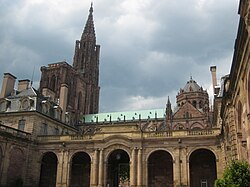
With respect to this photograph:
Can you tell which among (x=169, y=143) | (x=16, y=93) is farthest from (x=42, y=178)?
(x=169, y=143)

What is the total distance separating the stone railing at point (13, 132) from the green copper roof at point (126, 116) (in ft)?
107

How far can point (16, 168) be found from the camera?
1428 inches

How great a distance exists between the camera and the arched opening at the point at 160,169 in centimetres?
3750

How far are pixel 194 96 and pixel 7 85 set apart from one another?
4244 centimetres

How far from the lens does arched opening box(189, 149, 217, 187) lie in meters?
36.2

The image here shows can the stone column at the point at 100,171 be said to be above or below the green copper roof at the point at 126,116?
below

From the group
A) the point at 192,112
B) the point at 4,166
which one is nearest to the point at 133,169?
the point at 4,166

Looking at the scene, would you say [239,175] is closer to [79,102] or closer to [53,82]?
[53,82]

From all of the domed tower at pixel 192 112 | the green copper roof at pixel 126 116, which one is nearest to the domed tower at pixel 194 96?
the domed tower at pixel 192 112

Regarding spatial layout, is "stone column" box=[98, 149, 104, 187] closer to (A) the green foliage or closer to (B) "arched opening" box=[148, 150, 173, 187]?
(B) "arched opening" box=[148, 150, 173, 187]

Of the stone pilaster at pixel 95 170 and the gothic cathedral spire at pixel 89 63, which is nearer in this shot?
the stone pilaster at pixel 95 170

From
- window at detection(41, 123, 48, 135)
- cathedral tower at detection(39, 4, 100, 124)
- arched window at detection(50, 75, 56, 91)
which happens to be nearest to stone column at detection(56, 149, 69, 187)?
window at detection(41, 123, 48, 135)

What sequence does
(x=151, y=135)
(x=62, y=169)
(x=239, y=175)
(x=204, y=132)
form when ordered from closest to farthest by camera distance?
(x=239, y=175)
(x=204, y=132)
(x=151, y=135)
(x=62, y=169)

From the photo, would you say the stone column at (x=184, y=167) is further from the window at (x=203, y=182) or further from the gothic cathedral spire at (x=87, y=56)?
the gothic cathedral spire at (x=87, y=56)
